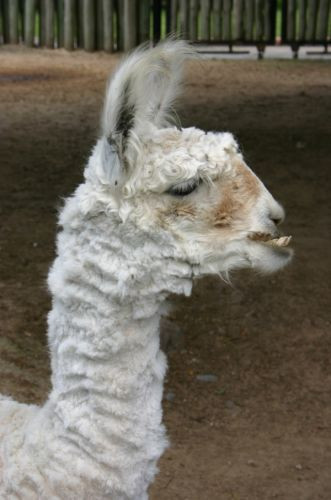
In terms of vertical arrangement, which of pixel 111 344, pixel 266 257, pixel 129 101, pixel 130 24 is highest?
pixel 129 101

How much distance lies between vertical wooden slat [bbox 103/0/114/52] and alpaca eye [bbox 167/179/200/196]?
14533mm

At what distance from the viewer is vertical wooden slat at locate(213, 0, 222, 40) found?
16953mm

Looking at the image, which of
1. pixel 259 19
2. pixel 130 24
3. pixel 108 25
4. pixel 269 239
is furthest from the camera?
pixel 259 19

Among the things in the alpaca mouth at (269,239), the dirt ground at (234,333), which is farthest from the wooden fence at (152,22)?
the alpaca mouth at (269,239)

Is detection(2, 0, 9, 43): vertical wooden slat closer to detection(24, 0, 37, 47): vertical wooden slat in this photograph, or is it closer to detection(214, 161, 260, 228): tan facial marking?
detection(24, 0, 37, 47): vertical wooden slat

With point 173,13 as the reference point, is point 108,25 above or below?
below

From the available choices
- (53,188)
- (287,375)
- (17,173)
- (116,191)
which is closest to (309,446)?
(287,375)

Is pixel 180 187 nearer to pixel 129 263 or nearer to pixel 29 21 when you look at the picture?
pixel 129 263

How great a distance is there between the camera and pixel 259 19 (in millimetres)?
17297

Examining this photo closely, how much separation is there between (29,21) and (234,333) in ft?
37.8

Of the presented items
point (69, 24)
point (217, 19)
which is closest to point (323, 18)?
point (217, 19)

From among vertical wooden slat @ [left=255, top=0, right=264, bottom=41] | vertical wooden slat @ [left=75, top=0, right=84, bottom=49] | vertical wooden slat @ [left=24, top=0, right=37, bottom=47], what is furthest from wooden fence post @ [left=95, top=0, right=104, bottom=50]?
vertical wooden slat @ [left=255, top=0, right=264, bottom=41]

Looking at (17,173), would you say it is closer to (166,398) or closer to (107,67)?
(166,398)

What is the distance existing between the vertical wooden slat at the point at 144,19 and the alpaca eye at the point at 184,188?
14.5 m
